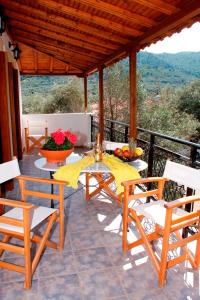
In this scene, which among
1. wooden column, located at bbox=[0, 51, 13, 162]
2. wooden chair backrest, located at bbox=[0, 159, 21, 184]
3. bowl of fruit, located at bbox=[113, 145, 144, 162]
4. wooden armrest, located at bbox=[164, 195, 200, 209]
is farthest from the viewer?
wooden column, located at bbox=[0, 51, 13, 162]

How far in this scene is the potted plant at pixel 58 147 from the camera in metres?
2.78

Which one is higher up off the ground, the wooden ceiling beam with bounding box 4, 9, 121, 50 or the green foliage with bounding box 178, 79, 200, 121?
the wooden ceiling beam with bounding box 4, 9, 121, 50

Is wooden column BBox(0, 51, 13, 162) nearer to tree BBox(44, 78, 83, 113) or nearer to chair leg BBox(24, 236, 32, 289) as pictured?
chair leg BBox(24, 236, 32, 289)

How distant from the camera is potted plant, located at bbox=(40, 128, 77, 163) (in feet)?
9.13

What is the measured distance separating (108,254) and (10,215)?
970 millimetres

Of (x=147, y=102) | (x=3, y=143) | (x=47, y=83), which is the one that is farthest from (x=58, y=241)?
(x=47, y=83)

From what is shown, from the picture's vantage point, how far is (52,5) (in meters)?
3.18

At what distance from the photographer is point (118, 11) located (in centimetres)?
288

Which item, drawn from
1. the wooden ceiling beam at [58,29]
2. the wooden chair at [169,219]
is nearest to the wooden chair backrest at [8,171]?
the wooden chair at [169,219]

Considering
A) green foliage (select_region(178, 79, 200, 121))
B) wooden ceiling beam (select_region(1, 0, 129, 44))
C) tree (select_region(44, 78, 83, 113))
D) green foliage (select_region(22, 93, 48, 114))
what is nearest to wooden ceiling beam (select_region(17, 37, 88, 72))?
wooden ceiling beam (select_region(1, 0, 129, 44))

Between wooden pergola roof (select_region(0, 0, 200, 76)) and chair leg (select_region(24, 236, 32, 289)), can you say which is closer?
chair leg (select_region(24, 236, 32, 289))

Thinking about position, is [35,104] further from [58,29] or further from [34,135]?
[58,29]

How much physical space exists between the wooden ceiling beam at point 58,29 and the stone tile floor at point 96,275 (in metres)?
3.01

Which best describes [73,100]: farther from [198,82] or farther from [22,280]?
[22,280]
